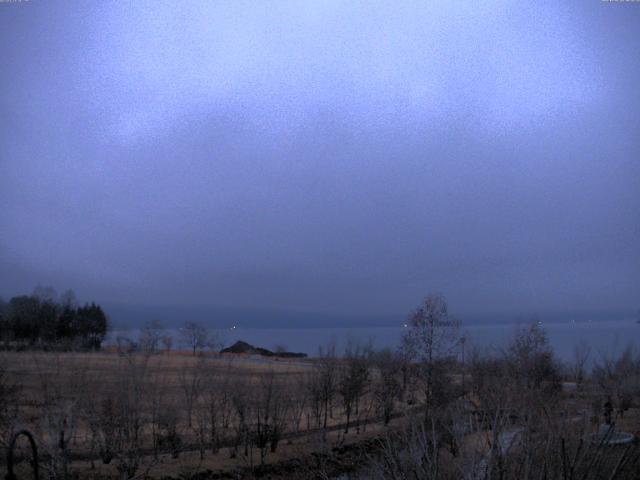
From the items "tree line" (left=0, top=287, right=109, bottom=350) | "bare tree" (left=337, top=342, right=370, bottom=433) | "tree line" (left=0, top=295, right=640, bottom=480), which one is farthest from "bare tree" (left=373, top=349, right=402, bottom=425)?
"tree line" (left=0, top=287, right=109, bottom=350)

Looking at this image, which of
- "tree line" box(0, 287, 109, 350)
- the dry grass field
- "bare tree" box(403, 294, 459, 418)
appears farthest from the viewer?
"tree line" box(0, 287, 109, 350)

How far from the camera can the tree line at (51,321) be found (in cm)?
8204

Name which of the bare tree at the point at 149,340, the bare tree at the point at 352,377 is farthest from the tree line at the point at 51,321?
the bare tree at the point at 352,377

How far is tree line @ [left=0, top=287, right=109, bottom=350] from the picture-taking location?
82.0 metres

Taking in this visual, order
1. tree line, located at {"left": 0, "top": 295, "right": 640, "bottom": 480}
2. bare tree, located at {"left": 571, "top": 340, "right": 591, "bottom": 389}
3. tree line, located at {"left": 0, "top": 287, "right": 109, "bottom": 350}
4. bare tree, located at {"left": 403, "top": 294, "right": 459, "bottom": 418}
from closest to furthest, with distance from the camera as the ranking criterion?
bare tree, located at {"left": 571, "top": 340, "right": 591, "bottom": 389} → tree line, located at {"left": 0, "top": 295, "right": 640, "bottom": 480} → bare tree, located at {"left": 403, "top": 294, "right": 459, "bottom": 418} → tree line, located at {"left": 0, "top": 287, "right": 109, "bottom": 350}

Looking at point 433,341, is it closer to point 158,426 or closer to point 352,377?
point 352,377

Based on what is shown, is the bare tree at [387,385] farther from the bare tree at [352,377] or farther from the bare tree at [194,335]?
the bare tree at [194,335]

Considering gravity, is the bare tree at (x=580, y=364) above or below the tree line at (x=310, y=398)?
above

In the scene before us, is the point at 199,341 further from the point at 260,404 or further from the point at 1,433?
the point at 1,433

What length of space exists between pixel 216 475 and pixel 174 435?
292 centimetres

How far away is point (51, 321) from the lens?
86188 mm

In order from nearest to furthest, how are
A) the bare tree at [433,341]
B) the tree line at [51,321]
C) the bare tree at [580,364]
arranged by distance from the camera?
the bare tree at [580,364], the bare tree at [433,341], the tree line at [51,321]

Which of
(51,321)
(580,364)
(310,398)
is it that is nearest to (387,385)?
(310,398)

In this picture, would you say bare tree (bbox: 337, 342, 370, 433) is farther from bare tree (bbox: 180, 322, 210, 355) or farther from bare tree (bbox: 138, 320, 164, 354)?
bare tree (bbox: 180, 322, 210, 355)
